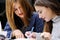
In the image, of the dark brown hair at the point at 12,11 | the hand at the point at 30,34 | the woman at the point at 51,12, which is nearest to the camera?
the woman at the point at 51,12

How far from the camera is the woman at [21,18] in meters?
1.44

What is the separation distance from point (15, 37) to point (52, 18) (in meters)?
0.32

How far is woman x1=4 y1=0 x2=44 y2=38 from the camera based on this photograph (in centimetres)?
144

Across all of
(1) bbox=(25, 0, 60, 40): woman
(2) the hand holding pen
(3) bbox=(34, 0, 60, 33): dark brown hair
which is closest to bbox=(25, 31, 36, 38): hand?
(2) the hand holding pen

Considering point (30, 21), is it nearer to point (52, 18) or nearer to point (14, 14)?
point (14, 14)

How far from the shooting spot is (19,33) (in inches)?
55.3

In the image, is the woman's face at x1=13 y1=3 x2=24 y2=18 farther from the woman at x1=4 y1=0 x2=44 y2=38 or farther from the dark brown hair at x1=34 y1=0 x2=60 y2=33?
the dark brown hair at x1=34 y1=0 x2=60 y2=33

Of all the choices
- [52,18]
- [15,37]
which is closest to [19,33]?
[15,37]

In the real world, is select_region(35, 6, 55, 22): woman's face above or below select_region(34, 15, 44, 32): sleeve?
above

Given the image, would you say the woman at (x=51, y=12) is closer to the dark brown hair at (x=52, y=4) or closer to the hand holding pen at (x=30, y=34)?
the dark brown hair at (x=52, y=4)

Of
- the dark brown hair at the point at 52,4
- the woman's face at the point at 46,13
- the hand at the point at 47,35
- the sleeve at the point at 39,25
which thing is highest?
the dark brown hair at the point at 52,4

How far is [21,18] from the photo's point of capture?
1.50m

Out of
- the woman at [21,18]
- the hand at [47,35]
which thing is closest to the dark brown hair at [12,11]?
the woman at [21,18]

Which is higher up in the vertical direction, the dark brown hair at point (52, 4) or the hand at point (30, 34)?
the dark brown hair at point (52, 4)
